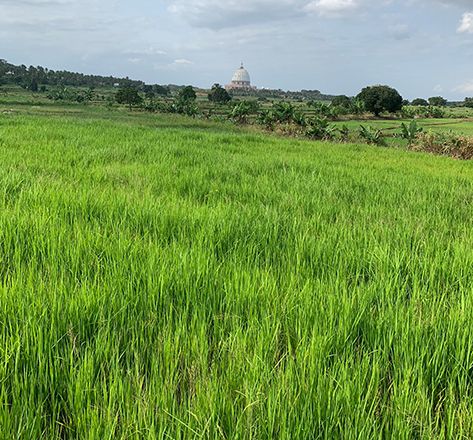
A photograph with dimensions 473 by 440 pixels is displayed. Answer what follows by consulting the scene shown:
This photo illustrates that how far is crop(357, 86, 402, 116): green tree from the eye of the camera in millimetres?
64312

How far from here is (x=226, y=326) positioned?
162cm

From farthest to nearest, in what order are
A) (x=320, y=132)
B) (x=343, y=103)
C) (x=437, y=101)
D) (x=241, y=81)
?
1. (x=241, y=81)
2. (x=437, y=101)
3. (x=343, y=103)
4. (x=320, y=132)

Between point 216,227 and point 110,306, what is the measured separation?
1.36 meters

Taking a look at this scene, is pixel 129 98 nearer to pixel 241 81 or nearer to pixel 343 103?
pixel 343 103

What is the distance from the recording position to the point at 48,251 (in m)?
2.32

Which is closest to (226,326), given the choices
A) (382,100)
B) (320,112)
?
(320,112)

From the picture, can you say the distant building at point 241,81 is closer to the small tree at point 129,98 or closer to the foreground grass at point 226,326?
the small tree at point 129,98

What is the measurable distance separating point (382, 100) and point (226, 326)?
69111 millimetres

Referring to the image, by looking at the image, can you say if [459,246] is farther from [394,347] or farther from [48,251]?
[48,251]

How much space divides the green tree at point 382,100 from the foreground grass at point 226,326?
6710cm

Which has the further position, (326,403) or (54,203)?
(54,203)

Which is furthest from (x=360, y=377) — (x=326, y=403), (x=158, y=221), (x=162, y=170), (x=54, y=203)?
(x=162, y=170)

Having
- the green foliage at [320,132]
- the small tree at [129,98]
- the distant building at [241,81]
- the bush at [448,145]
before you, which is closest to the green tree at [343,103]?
the green foliage at [320,132]

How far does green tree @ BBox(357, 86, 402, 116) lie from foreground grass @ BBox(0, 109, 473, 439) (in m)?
67.1
